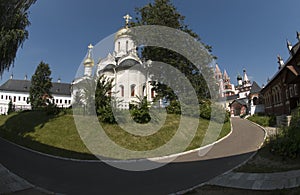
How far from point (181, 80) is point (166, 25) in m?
7.16

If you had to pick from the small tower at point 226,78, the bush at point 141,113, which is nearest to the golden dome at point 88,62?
the bush at point 141,113

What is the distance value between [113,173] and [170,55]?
20148mm

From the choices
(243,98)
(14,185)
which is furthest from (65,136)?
(243,98)

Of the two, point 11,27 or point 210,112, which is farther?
point 210,112

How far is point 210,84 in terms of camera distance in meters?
27.2

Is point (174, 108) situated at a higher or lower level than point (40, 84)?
lower

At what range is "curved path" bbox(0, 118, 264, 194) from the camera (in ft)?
22.2

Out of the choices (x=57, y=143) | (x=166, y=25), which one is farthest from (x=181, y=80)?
(x=57, y=143)

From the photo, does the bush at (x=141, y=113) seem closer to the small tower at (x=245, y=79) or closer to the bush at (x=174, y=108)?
the bush at (x=174, y=108)

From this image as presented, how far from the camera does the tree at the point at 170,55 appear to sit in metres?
25.6

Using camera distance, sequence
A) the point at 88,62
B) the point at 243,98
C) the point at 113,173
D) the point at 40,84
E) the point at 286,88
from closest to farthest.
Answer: the point at 113,173, the point at 286,88, the point at 88,62, the point at 40,84, the point at 243,98

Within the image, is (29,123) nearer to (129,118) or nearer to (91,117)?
(91,117)

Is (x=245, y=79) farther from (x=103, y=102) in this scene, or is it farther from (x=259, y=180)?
(x=259, y=180)

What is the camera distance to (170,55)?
2659cm
